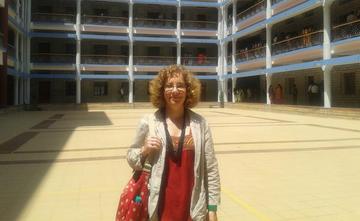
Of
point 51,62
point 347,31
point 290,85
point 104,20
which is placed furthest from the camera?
point 104,20

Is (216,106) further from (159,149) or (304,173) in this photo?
(159,149)

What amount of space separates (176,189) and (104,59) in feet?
118

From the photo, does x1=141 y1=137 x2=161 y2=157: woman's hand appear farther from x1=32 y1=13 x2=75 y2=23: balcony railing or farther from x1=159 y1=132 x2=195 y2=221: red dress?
x1=32 y1=13 x2=75 y2=23: balcony railing

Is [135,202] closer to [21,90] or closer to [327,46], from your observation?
[327,46]

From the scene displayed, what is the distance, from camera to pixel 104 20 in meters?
37.3

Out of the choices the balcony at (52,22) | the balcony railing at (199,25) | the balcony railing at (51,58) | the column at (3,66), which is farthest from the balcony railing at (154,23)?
the column at (3,66)

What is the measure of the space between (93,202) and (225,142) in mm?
6675

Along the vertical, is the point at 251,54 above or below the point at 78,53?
below

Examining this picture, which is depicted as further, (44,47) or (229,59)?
(229,59)

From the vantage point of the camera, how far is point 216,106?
37188 millimetres

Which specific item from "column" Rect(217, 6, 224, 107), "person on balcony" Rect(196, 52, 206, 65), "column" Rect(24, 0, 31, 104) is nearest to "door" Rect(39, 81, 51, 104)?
"column" Rect(24, 0, 31, 104)

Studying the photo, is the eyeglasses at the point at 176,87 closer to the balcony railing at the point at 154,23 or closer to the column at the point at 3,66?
the column at the point at 3,66

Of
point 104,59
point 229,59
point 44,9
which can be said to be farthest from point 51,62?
point 229,59

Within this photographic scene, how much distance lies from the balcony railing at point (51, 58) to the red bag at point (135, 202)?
34.7m
